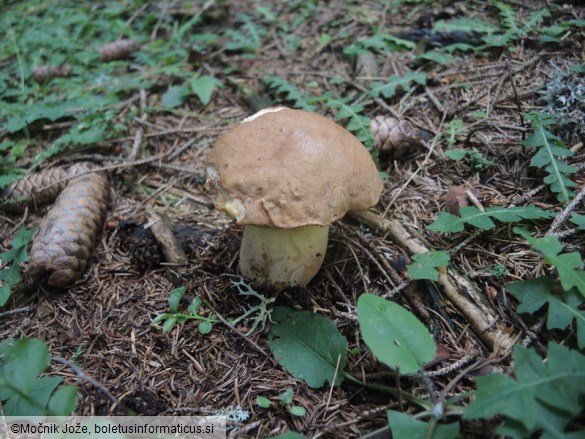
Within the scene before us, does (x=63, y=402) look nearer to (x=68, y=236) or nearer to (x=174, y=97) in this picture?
(x=68, y=236)

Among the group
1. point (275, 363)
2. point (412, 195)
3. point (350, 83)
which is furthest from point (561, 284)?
point (350, 83)

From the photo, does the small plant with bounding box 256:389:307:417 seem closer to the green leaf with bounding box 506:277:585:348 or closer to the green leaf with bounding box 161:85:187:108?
the green leaf with bounding box 506:277:585:348

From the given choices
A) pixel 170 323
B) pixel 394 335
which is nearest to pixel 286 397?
pixel 394 335

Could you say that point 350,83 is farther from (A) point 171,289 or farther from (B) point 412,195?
(A) point 171,289

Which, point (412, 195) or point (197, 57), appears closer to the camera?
point (412, 195)

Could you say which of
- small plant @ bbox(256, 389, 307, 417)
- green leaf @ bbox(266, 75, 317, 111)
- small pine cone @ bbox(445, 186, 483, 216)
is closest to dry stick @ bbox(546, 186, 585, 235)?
small pine cone @ bbox(445, 186, 483, 216)

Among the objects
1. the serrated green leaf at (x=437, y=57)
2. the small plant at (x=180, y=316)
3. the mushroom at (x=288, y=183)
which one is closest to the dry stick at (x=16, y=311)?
the small plant at (x=180, y=316)

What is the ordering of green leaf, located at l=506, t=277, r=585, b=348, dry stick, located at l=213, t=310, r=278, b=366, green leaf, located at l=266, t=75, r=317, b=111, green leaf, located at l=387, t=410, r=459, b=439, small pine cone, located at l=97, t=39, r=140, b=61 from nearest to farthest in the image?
1. green leaf, located at l=387, t=410, r=459, b=439
2. green leaf, located at l=506, t=277, r=585, b=348
3. dry stick, located at l=213, t=310, r=278, b=366
4. green leaf, located at l=266, t=75, r=317, b=111
5. small pine cone, located at l=97, t=39, r=140, b=61
